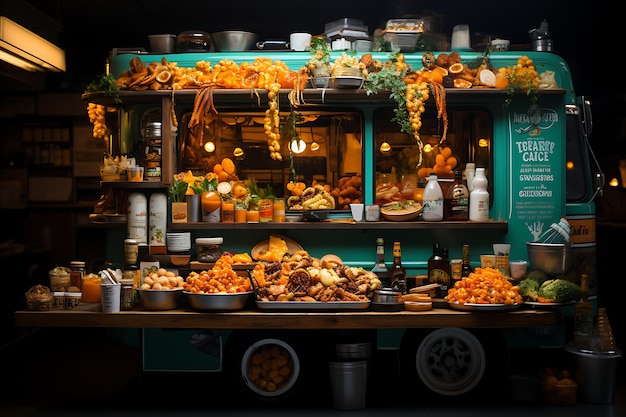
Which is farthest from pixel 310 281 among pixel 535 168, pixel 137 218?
pixel 535 168

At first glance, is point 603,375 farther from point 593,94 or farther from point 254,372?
point 593,94

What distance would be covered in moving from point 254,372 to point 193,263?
114cm

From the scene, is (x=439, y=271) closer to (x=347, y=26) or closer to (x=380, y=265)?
(x=380, y=265)

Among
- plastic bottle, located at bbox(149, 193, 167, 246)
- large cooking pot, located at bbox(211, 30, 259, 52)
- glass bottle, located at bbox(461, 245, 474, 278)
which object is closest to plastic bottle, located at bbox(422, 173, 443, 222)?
glass bottle, located at bbox(461, 245, 474, 278)

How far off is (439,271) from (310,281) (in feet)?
4.05

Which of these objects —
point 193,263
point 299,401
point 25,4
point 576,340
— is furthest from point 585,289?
point 25,4

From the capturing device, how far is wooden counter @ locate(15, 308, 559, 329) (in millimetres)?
6215

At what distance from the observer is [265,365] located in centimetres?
666

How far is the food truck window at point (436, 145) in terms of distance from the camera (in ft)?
23.4

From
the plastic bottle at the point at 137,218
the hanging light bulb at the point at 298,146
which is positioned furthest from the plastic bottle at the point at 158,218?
the hanging light bulb at the point at 298,146

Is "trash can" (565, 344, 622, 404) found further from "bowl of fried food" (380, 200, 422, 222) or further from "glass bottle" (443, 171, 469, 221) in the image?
"bowl of fried food" (380, 200, 422, 222)

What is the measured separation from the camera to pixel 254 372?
21.8ft

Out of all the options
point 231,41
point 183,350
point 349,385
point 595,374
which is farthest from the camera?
point 231,41

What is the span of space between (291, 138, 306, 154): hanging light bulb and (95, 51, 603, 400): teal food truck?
0.14 ft
